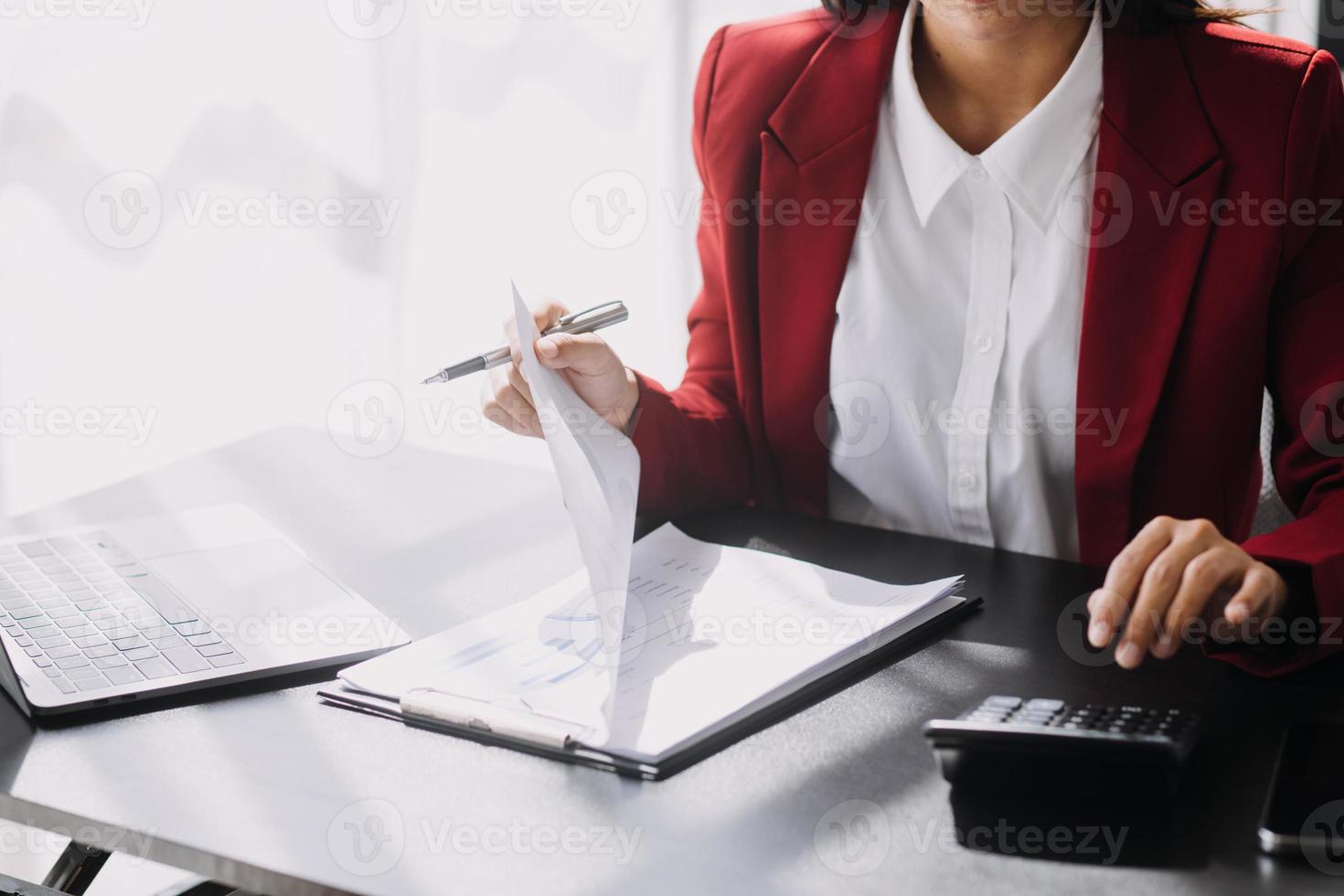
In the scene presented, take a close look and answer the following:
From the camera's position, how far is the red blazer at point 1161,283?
1222 millimetres

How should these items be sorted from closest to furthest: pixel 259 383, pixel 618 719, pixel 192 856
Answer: pixel 192 856 → pixel 618 719 → pixel 259 383

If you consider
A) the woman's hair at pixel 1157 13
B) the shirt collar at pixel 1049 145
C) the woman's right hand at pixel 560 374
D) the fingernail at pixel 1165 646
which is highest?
the woman's hair at pixel 1157 13

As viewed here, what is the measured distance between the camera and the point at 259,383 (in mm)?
2568

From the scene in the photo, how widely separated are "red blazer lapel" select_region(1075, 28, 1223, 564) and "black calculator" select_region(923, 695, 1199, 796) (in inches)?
21.6

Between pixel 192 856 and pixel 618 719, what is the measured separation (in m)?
0.27

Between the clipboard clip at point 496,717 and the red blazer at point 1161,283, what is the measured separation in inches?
16.6

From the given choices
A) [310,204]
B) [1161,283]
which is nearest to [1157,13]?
[1161,283]

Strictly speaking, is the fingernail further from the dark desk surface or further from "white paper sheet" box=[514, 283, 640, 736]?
"white paper sheet" box=[514, 283, 640, 736]

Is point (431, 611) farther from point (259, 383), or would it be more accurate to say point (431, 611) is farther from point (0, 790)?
point (259, 383)

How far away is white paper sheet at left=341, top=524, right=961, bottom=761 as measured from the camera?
0.85 metres

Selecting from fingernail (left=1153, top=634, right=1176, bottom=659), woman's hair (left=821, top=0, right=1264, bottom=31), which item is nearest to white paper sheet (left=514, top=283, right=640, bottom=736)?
fingernail (left=1153, top=634, right=1176, bottom=659)

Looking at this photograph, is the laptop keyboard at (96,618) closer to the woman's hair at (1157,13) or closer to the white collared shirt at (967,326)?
the white collared shirt at (967,326)

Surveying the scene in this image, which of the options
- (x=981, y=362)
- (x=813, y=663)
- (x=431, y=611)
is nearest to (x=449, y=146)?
(x=981, y=362)

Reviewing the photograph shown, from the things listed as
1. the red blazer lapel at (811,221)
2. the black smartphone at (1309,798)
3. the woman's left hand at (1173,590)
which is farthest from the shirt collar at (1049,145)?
the black smartphone at (1309,798)
